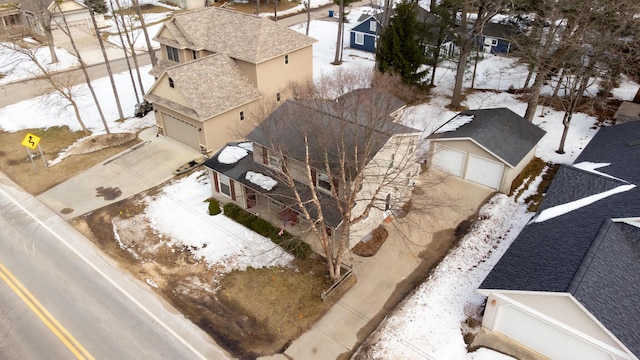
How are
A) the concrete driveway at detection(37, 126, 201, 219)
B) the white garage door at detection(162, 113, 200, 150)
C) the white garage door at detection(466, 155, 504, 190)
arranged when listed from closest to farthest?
1. the white garage door at detection(466, 155, 504, 190)
2. the concrete driveway at detection(37, 126, 201, 219)
3. the white garage door at detection(162, 113, 200, 150)

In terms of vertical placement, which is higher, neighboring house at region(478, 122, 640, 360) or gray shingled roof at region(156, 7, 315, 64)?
gray shingled roof at region(156, 7, 315, 64)

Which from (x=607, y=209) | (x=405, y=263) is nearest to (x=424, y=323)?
(x=405, y=263)

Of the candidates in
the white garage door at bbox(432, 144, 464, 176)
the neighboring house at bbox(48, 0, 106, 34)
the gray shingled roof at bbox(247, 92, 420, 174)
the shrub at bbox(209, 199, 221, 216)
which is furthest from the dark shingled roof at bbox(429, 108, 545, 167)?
the neighboring house at bbox(48, 0, 106, 34)

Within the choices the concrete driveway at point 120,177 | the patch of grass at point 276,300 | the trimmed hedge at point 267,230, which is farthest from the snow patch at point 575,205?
the concrete driveway at point 120,177

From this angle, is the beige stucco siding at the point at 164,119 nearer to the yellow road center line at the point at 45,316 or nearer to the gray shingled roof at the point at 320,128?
the gray shingled roof at the point at 320,128

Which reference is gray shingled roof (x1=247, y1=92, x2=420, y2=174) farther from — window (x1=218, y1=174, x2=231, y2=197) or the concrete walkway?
the concrete walkway

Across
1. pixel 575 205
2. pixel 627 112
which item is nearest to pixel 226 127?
pixel 575 205

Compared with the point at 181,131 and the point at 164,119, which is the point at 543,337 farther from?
the point at 164,119
